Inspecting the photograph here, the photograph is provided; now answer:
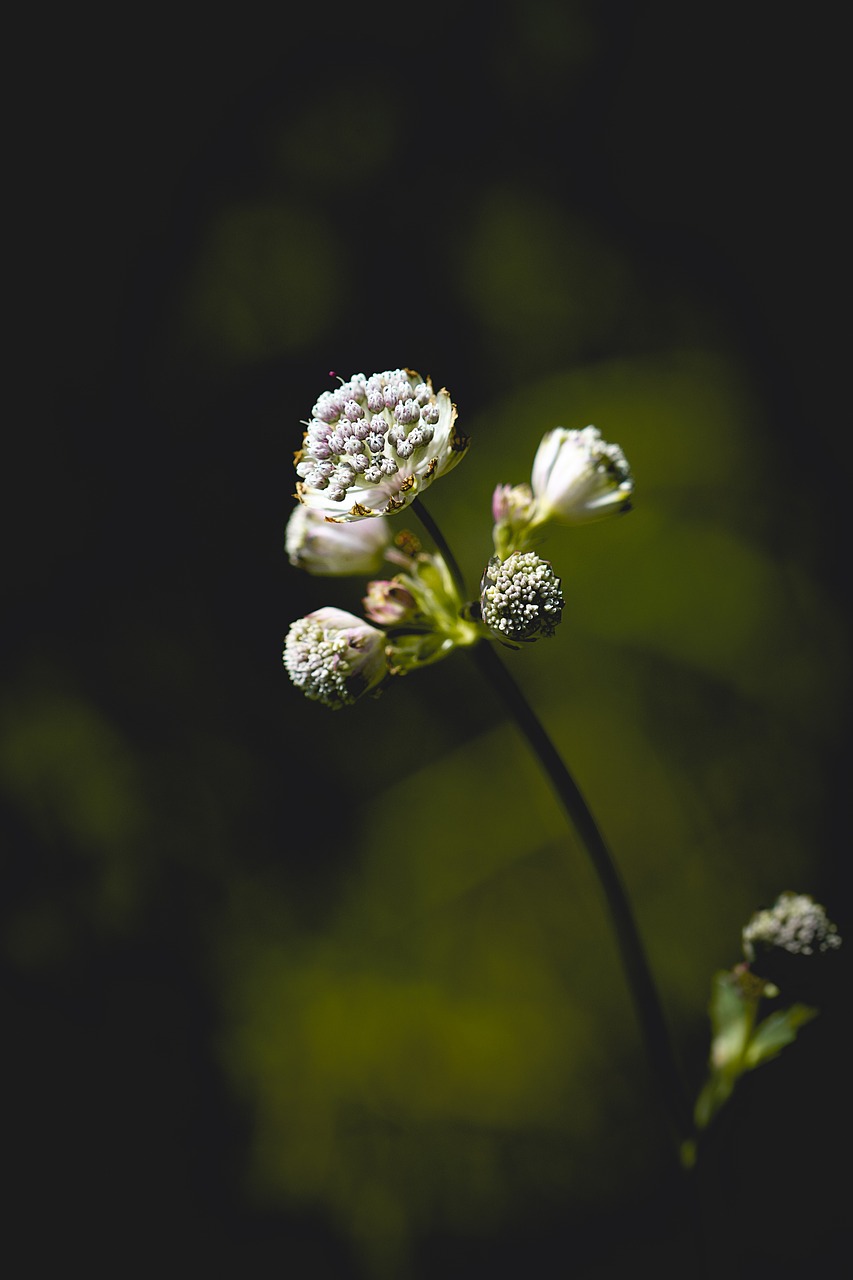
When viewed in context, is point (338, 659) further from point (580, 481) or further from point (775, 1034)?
point (775, 1034)

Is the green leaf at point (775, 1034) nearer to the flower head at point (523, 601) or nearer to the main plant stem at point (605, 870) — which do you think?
the main plant stem at point (605, 870)

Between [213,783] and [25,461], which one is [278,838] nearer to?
[213,783]

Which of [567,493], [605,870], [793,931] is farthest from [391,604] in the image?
[793,931]

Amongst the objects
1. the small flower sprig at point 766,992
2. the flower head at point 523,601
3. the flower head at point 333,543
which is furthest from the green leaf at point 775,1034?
the flower head at point 333,543

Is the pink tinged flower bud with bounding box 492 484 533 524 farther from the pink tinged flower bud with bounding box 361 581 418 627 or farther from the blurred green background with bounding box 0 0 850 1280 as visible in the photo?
the blurred green background with bounding box 0 0 850 1280

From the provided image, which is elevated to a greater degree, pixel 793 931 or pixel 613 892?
pixel 613 892

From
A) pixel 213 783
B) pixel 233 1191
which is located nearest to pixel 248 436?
pixel 213 783
